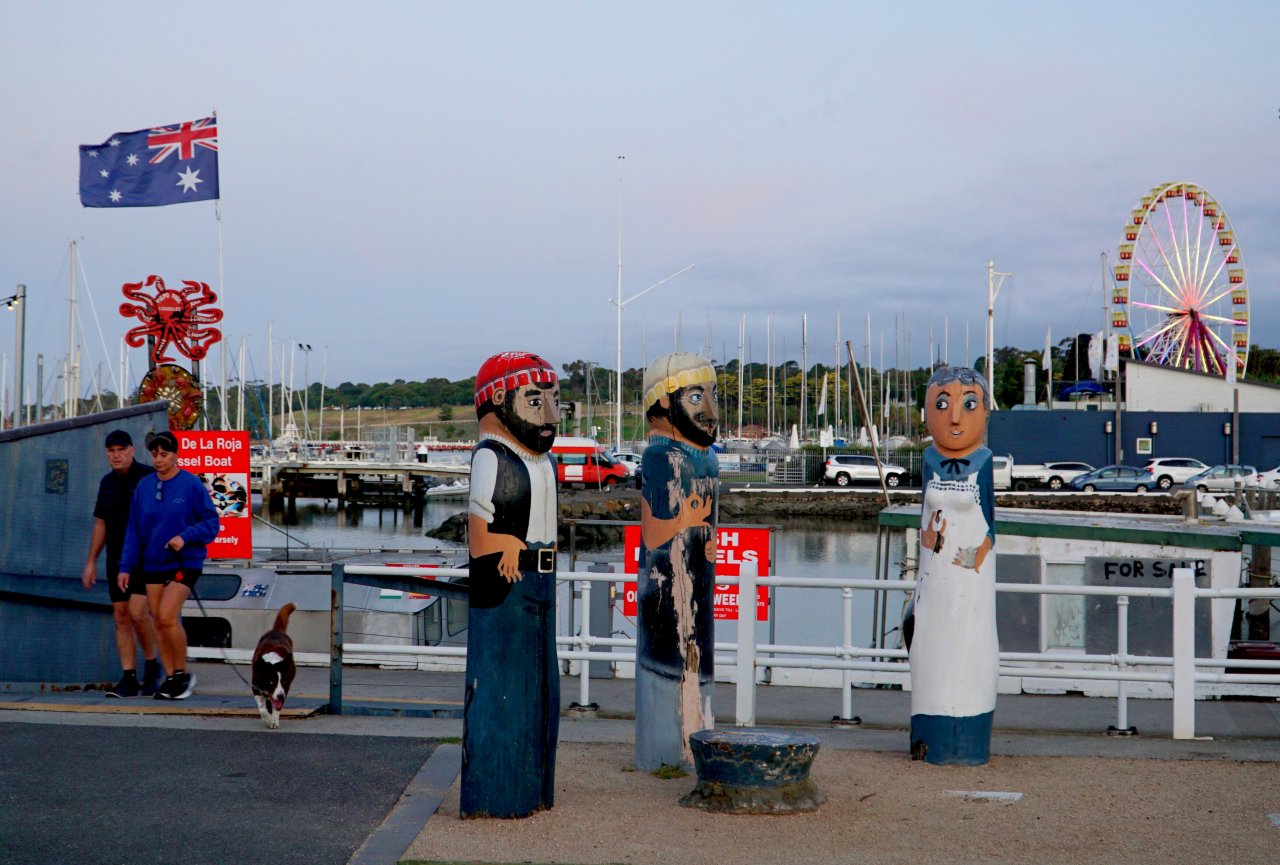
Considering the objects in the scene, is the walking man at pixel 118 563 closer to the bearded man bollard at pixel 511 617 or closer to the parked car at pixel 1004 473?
the bearded man bollard at pixel 511 617

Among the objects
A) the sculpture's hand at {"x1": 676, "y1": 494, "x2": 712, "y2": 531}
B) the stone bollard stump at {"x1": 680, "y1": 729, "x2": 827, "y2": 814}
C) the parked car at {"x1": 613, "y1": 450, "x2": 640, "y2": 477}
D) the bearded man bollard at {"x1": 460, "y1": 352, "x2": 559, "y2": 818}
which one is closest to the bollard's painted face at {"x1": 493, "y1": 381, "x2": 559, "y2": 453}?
the bearded man bollard at {"x1": 460, "y1": 352, "x2": 559, "y2": 818}

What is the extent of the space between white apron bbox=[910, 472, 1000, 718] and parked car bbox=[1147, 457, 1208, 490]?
4344cm

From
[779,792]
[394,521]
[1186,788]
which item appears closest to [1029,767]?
[1186,788]

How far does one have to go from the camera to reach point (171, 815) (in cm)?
516

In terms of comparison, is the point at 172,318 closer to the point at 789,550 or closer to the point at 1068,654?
the point at 1068,654

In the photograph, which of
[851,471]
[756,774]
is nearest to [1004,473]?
[851,471]

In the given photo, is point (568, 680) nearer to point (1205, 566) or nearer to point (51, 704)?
point (51, 704)

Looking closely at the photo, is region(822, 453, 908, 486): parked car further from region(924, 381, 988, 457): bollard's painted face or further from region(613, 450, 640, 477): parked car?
region(924, 381, 988, 457): bollard's painted face

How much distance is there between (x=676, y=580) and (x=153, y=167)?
16741 millimetres

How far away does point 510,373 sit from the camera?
18.0 ft

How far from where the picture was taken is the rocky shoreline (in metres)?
40.4

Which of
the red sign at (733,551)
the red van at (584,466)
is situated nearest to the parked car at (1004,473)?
the red van at (584,466)

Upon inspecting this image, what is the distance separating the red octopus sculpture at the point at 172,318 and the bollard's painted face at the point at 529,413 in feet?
47.8

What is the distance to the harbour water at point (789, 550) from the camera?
17.7 m
